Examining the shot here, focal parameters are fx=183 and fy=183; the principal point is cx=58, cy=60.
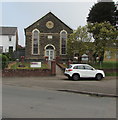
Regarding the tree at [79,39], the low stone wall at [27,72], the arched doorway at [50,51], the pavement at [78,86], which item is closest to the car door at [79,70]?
the pavement at [78,86]

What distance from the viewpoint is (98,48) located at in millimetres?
25016

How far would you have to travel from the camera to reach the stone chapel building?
130 feet

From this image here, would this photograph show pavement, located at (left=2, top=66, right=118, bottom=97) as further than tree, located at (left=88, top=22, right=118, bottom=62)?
No

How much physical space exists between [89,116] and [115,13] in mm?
30998

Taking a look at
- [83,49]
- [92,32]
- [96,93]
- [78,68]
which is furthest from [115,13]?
[96,93]

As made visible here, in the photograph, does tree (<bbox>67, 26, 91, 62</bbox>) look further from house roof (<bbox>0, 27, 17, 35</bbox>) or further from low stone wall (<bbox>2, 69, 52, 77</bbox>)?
house roof (<bbox>0, 27, 17, 35</bbox>)

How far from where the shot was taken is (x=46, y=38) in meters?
39.8

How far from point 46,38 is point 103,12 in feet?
42.9

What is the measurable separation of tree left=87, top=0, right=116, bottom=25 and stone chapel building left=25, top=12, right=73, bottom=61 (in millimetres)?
7216

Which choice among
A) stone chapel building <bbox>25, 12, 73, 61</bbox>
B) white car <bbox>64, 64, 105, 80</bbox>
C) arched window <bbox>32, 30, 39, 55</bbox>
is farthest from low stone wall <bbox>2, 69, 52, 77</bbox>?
arched window <bbox>32, 30, 39, 55</bbox>

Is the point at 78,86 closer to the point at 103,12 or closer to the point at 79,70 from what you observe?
the point at 79,70

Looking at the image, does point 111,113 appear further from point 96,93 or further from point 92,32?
point 92,32

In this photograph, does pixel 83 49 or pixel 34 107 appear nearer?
pixel 34 107

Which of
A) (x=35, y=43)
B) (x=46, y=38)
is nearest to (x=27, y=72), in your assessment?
(x=35, y=43)
